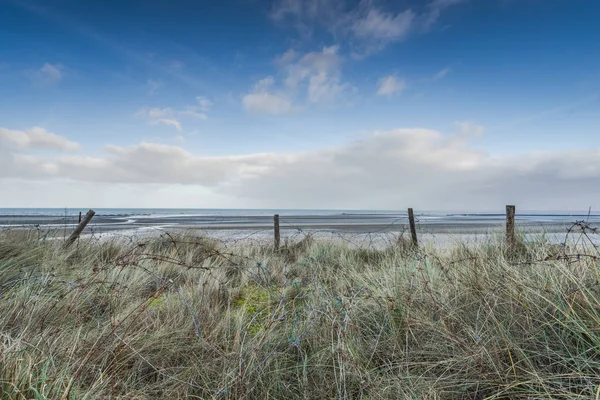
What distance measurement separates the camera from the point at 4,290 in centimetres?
347

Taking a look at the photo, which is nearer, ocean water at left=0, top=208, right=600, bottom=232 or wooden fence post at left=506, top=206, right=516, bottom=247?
wooden fence post at left=506, top=206, right=516, bottom=247

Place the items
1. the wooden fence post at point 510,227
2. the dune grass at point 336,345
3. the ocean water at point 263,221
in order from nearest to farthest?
the dune grass at point 336,345, the wooden fence post at point 510,227, the ocean water at point 263,221

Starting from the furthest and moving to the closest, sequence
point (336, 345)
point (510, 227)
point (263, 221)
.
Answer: point (263, 221), point (510, 227), point (336, 345)

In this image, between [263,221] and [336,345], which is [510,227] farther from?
[263,221]

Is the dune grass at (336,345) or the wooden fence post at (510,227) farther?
the wooden fence post at (510,227)

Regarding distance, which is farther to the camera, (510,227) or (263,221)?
(263,221)

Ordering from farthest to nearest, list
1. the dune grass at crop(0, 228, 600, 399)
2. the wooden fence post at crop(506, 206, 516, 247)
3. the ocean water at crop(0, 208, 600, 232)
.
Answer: the ocean water at crop(0, 208, 600, 232)
the wooden fence post at crop(506, 206, 516, 247)
the dune grass at crop(0, 228, 600, 399)

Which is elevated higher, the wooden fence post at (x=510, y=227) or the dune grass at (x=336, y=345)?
the wooden fence post at (x=510, y=227)

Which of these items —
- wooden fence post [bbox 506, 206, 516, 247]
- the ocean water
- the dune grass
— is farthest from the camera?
the ocean water

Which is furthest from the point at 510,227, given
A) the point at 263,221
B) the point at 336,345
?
the point at 263,221

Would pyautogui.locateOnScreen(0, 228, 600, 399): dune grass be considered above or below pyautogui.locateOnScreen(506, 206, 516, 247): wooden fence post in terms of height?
below

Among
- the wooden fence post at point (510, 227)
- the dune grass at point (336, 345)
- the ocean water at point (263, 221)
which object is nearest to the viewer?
the dune grass at point (336, 345)

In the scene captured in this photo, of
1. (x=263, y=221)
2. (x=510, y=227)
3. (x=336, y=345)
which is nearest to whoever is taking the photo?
(x=336, y=345)

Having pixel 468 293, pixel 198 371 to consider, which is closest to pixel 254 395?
pixel 198 371
